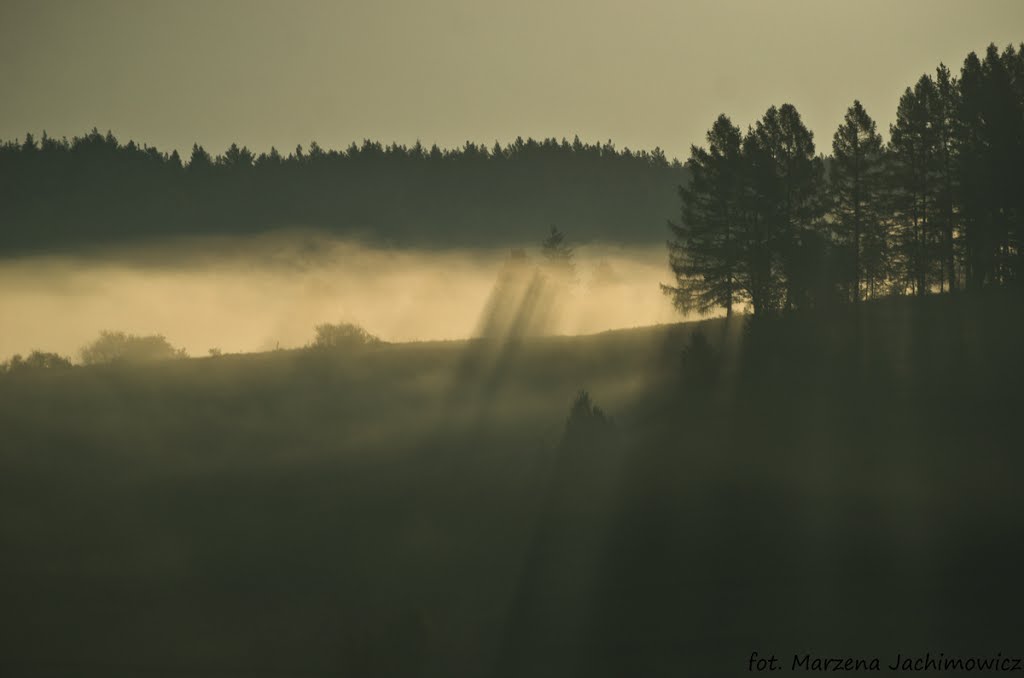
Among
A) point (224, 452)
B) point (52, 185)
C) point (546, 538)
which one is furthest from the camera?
point (52, 185)

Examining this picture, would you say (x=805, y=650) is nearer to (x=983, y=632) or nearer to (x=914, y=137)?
(x=983, y=632)

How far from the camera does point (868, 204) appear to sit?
63656 millimetres

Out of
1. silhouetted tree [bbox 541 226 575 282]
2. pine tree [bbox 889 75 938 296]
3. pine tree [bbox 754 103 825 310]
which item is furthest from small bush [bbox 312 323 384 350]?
pine tree [bbox 889 75 938 296]

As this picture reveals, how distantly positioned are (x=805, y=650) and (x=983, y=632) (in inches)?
193

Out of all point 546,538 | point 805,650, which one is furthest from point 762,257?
point 805,650

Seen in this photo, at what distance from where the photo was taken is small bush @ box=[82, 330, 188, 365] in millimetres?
94250

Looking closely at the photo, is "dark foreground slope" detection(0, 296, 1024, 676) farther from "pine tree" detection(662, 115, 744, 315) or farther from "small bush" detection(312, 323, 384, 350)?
"small bush" detection(312, 323, 384, 350)

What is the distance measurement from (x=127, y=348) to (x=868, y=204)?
6364 cm

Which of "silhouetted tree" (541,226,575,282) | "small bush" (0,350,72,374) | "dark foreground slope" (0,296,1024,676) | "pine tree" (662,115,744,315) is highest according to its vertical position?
"silhouetted tree" (541,226,575,282)

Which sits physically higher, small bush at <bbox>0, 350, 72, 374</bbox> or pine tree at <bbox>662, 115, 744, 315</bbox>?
pine tree at <bbox>662, 115, 744, 315</bbox>

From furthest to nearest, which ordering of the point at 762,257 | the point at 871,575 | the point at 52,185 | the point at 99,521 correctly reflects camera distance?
1. the point at 52,185
2. the point at 762,257
3. the point at 99,521
4. the point at 871,575

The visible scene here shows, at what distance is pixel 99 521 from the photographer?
46.6 metres

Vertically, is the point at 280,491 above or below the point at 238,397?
below

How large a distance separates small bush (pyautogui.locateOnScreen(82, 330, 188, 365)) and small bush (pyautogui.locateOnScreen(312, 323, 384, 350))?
14366 mm
